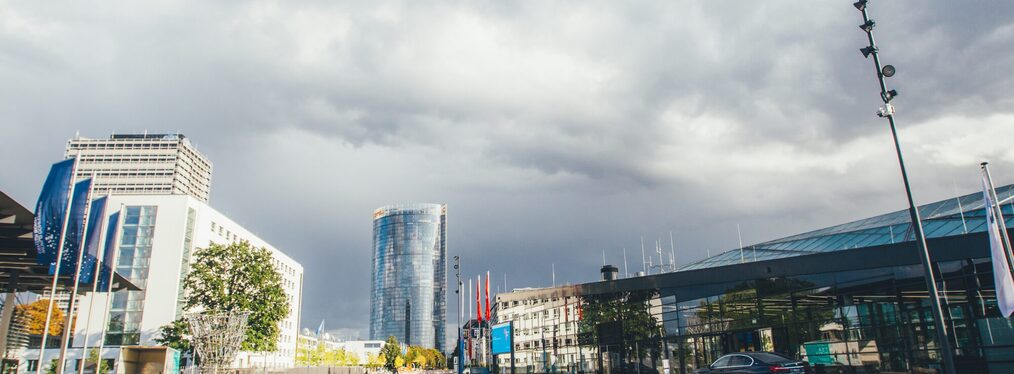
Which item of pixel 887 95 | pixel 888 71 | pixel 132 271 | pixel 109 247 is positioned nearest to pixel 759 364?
pixel 887 95

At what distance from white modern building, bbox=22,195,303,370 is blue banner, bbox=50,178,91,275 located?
42.6 meters

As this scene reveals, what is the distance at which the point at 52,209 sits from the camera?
82.6 ft

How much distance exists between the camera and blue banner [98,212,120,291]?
107 feet

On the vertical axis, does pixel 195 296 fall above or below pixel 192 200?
below

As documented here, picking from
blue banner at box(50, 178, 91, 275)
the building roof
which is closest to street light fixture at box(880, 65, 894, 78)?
the building roof

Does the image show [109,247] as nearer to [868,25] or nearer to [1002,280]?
[868,25]

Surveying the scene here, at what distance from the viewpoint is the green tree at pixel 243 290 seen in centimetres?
4978

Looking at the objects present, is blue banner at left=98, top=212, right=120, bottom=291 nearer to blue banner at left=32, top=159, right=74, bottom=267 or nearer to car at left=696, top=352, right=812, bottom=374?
blue banner at left=32, top=159, right=74, bottom=267

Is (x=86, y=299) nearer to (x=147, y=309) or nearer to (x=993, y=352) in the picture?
(x=147, y=309)

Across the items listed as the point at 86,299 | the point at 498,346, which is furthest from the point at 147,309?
the point at 498,346

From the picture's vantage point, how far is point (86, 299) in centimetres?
7412

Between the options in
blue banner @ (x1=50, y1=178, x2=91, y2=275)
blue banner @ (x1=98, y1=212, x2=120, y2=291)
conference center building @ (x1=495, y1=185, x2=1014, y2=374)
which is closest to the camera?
conference center building @ (x1=495, y1=185, x2=1014, y2=374)

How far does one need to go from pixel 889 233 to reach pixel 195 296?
51618 millimetres

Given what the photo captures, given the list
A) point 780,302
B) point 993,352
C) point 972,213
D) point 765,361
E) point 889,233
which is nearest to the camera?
point 765,361
